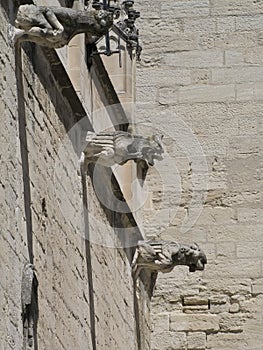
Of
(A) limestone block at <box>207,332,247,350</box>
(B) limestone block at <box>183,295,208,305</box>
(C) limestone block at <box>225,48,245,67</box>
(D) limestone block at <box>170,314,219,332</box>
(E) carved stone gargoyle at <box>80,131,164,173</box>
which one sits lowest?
(A) limestone block at <box>207,332,247,350</box>

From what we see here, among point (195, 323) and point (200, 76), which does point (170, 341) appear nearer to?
point (195, 323)

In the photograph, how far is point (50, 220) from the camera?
27.1 feet

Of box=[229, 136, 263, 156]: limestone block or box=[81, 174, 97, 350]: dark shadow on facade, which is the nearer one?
box=[81, 174, 97, 350]: dark shadow on facade

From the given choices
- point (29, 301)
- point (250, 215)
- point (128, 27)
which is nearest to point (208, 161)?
point (250, 215)

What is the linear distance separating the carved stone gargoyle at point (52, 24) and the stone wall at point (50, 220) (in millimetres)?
63

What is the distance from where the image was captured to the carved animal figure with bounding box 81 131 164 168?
29.9ft

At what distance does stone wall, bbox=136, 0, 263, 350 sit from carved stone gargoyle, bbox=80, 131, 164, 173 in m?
3.50

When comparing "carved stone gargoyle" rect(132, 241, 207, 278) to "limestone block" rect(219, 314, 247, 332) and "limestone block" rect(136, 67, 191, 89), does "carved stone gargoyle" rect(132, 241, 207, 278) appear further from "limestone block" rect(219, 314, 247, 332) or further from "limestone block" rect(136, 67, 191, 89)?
"limestone block" rect(136, 67, 191, 89)

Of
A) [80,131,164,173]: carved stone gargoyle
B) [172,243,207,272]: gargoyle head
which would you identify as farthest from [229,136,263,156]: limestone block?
[80,131,164,173]: carved stone gargoyle

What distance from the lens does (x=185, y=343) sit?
12.6 metres

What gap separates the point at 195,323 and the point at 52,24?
561cm

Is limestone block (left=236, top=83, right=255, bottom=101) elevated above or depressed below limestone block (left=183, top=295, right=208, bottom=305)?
above

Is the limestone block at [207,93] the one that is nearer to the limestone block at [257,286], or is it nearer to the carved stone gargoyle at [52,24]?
the limestone block at [257,286]

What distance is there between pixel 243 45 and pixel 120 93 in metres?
1.90
